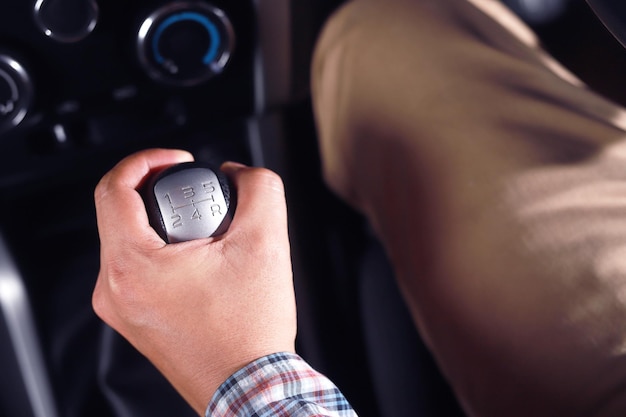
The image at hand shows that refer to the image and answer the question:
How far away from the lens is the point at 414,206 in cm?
60

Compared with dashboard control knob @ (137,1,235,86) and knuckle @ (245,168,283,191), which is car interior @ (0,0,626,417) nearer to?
dashboard control knob @ (137,1,235,86)

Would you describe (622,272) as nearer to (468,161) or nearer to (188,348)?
(468,161)

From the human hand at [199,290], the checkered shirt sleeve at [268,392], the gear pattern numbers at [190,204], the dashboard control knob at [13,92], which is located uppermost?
the dashboard control knob at [13,92]

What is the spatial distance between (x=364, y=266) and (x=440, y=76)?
22cm

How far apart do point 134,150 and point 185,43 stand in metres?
0.13

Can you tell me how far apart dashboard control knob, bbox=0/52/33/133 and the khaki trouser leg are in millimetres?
302

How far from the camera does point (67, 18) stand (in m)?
0.54

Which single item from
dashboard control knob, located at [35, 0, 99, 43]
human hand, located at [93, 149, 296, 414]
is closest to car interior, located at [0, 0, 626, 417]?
dashboard control knob, located at [35, 0, 99, 43]

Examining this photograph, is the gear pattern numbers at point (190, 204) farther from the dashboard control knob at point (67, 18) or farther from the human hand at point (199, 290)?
the dashboard control knob at point (67, 18)

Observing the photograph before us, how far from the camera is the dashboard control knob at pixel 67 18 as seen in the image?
0.53m

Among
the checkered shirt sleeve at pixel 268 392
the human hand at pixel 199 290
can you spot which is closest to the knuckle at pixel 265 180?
the human hand at pixel 199 290

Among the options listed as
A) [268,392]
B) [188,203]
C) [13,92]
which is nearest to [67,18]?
[13,92]

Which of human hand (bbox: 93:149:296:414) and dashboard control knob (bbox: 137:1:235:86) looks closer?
human hand (bbox: 93:149:296:414)

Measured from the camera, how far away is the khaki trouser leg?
49 centimetres
